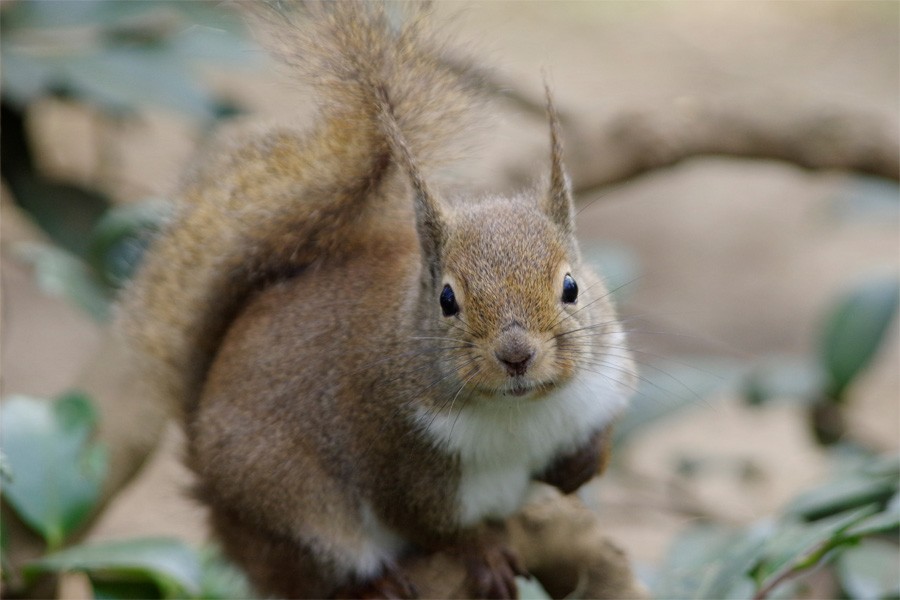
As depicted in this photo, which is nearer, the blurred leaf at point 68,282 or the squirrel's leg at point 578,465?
the squirrel's leg at point 578,465

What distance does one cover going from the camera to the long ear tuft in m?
1.74

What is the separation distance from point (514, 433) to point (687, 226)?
4.09 metres

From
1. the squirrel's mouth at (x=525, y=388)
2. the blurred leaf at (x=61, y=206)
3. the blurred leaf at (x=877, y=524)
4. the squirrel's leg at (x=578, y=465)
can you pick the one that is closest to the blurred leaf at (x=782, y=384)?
the blurred leaf at (x=877, y=524)

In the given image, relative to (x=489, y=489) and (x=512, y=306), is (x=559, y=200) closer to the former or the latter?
(x=512, y=306)

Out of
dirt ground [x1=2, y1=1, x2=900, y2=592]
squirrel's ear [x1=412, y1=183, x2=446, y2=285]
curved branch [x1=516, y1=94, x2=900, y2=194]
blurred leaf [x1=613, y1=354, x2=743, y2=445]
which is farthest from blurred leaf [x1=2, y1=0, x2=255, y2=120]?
squirrel's ear [x1=412, y1=183, x2=446, y2=285]

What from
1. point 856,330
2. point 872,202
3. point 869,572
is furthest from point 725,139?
point 869,572

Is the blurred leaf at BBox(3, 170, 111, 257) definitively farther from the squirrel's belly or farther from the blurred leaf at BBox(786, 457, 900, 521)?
the blurred leaf at BBox(786, 457, 900, 521)

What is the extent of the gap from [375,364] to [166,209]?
72 cm

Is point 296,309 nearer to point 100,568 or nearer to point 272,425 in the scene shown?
point 272,425

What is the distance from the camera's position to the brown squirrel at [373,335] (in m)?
1.77

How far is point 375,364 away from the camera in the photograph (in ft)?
6.32

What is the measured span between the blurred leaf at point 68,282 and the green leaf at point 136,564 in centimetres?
83

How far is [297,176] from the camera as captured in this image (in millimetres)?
2121

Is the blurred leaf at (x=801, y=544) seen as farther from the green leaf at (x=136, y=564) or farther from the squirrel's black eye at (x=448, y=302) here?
the green leaf at (x=136, y=564)
